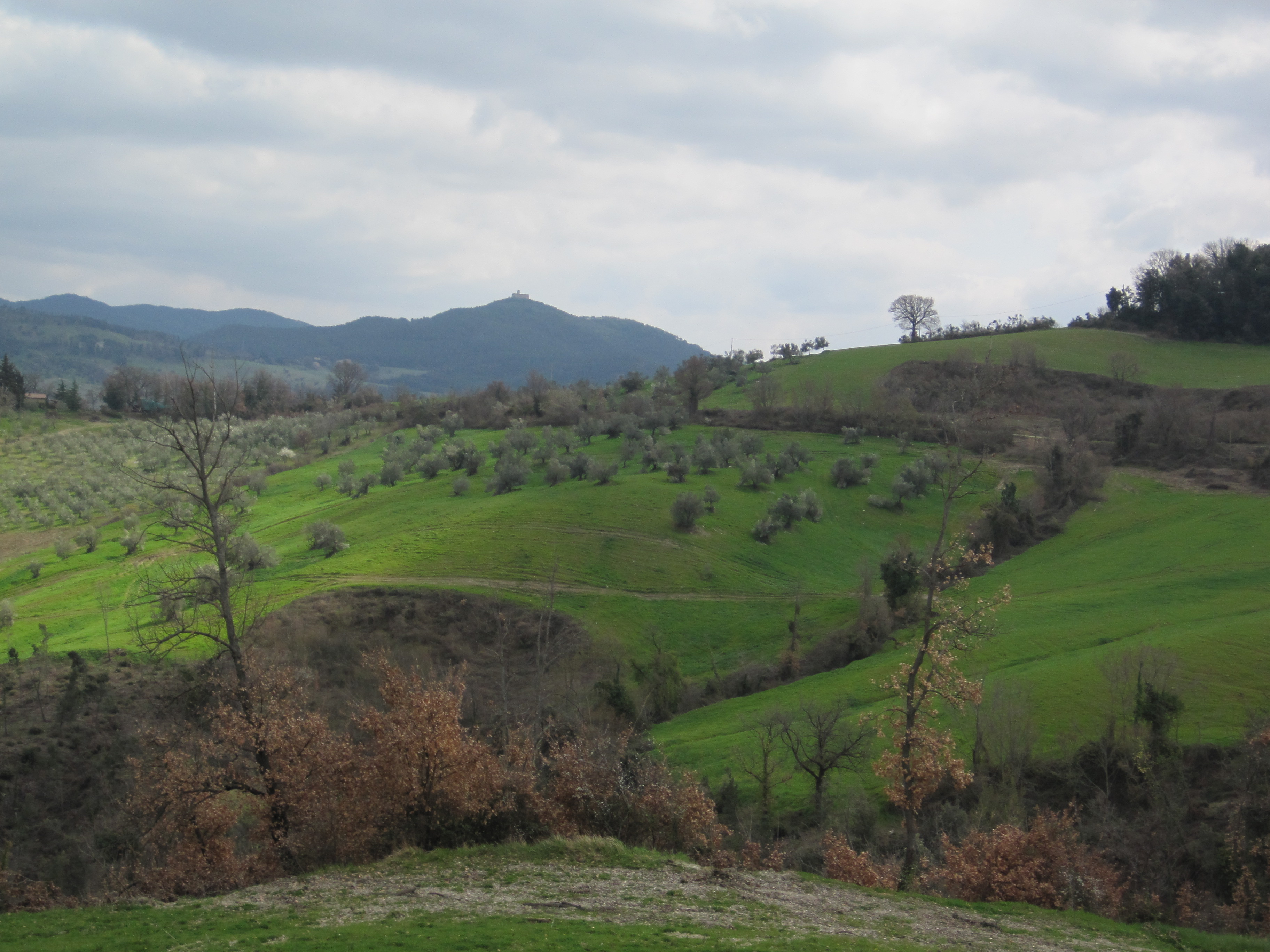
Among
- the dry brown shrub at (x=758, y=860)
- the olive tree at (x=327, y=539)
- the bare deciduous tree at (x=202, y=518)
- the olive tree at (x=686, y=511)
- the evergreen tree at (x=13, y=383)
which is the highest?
the evergreen tree at (x=13, y=383)

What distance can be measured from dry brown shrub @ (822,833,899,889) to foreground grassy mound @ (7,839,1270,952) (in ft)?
7.44

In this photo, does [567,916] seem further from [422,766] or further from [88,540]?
[88,540]

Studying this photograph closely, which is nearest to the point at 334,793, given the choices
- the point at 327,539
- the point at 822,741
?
the point at 822,741

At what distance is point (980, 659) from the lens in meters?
46.0

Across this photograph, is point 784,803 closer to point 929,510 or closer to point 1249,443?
point 929,510

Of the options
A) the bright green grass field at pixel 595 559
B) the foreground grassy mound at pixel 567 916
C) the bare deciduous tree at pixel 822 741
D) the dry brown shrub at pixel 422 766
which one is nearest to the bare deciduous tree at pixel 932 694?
the foreground grassy mound at pixel 567 916

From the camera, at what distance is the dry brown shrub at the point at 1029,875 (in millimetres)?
21047

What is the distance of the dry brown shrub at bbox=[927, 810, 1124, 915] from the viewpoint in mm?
21047

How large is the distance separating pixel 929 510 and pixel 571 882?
Result: 70.3 m

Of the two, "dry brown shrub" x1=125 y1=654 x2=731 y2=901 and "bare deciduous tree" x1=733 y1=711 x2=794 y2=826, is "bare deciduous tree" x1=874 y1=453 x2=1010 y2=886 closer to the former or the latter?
"dry brown shrub" x1=125 y1=654 x2=731 y2=901

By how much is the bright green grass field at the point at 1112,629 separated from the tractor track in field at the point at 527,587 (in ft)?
39.8

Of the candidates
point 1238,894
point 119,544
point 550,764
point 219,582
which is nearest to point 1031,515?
point 1238,894

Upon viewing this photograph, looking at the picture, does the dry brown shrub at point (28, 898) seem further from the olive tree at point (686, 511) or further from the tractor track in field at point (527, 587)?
the olive tree at point (686, 511)

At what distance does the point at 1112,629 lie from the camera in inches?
1897
